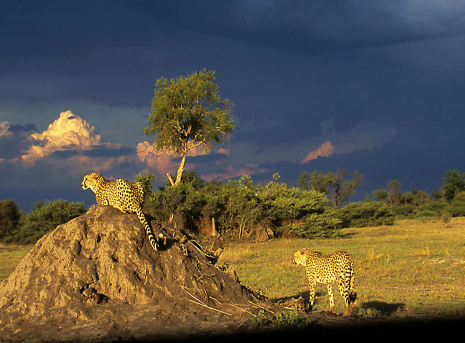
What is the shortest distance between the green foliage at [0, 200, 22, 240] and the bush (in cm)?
2682

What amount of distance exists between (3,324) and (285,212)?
84.6 ft

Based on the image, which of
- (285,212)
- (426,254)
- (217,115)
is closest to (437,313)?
(426,254)

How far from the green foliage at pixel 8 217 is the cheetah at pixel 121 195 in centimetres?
2966

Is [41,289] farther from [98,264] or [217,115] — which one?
[217,115]

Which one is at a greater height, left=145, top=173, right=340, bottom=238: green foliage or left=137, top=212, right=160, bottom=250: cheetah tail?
left=145, top=173, right=340, bottom=238: green foliage

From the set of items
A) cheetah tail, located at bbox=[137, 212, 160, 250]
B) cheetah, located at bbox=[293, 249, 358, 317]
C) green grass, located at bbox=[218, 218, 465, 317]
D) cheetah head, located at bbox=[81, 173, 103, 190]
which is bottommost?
green grass, located at bbox=[218, 218, 465, 317]

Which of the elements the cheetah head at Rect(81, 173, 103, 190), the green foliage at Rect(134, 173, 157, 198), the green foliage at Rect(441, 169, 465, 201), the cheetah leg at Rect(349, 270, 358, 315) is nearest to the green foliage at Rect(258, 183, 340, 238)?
the green foliage at Rect(134, 173, 157, 198)

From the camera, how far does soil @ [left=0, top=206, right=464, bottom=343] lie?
5.76m

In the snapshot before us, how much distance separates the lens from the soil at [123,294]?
576 centimetres

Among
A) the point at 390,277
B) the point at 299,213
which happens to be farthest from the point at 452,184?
the point at 390,277

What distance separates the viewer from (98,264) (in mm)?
6547

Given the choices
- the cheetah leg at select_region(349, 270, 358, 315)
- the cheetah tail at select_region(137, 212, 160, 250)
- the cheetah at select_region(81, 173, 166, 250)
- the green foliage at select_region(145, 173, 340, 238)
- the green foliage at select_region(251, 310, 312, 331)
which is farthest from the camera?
the green foliage at select_region(145, 173, 340, 238)

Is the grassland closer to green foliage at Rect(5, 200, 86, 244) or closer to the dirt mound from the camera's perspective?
the dirt mound

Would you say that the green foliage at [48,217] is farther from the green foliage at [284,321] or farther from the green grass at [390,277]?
the green foliage at [284,321]
